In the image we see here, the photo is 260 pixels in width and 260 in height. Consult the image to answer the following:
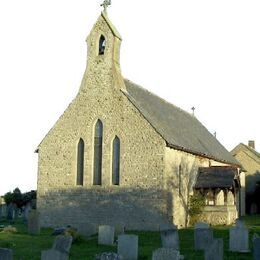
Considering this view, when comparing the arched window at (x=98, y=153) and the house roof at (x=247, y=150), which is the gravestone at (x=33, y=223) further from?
the house roof at (x=247, y=150)

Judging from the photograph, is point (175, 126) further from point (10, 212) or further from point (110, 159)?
point (10, 212)

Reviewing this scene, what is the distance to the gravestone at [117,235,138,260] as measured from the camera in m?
17.0

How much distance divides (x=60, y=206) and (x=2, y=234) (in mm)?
6397

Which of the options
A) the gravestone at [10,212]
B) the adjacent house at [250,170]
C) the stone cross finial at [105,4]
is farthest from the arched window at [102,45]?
the adjacent house at [250,170]

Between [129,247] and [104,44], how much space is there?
1856 cm

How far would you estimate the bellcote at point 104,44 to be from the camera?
32.9 meters

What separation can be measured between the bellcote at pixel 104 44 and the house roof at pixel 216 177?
902cm

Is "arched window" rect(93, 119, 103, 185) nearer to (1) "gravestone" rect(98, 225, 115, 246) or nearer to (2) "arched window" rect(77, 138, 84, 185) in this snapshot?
(2) "arched window" rect(77, 138, 84, 185)

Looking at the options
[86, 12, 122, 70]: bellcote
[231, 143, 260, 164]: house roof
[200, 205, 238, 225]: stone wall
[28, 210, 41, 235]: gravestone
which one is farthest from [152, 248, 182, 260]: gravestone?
[231, 143, 260, 164]: house roof

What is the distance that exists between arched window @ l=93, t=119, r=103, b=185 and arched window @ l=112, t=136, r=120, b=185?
2.68 ft

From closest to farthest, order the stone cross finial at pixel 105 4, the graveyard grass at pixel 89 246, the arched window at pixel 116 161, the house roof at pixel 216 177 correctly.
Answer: the graveyard grass at pixel 89 246 < the arched window at pixel 116 161 < the house roof at pixel 216 177 < the stone cross finial at pixel 105 4

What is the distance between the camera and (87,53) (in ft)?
109

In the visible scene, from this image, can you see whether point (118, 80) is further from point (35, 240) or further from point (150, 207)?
point (35, 240)

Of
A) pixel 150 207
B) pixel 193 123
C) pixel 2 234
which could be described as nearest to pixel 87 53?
pixel 150 207
